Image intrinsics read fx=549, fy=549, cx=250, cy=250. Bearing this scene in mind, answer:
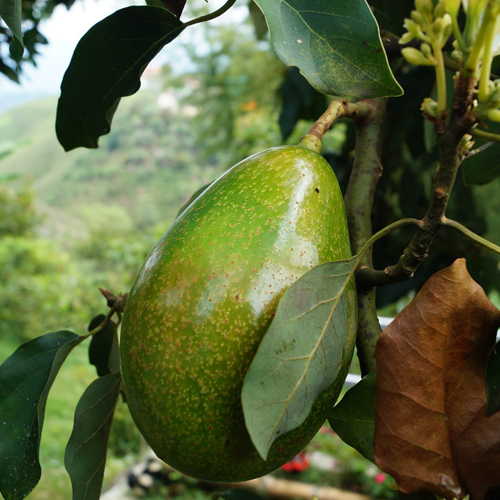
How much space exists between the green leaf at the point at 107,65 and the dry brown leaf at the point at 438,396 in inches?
12.6

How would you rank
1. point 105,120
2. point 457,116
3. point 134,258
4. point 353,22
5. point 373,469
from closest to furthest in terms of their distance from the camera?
Result: 1. point 457,116
2. point 353,22
3. point 105,120
4. point 373,469
5. point 134,258

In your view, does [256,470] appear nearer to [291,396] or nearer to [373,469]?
[291,396]

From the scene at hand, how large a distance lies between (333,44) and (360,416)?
10.4 inches

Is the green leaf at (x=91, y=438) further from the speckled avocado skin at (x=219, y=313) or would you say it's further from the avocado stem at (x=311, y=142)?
the avocado stem at (x=311, y=142)

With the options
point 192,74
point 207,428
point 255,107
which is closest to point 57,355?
point 207,428

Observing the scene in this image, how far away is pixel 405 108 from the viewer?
0.90m

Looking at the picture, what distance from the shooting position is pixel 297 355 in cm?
34

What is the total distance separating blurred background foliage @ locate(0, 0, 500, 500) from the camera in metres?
1.02

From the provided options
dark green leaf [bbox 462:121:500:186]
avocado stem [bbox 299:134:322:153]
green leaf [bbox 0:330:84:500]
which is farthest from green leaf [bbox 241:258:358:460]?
dark green leaf [bbox 462:121:500:186]

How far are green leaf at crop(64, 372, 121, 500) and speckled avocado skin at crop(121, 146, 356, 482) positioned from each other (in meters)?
0.09

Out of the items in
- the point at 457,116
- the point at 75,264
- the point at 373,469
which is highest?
the point at 457,116

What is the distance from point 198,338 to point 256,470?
12 cm

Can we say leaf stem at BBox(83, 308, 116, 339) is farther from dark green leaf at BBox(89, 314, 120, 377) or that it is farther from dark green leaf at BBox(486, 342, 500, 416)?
dark green leaf at BBox(486, 342, 500, 416)

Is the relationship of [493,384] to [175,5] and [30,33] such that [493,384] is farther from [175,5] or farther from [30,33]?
[30,33]
